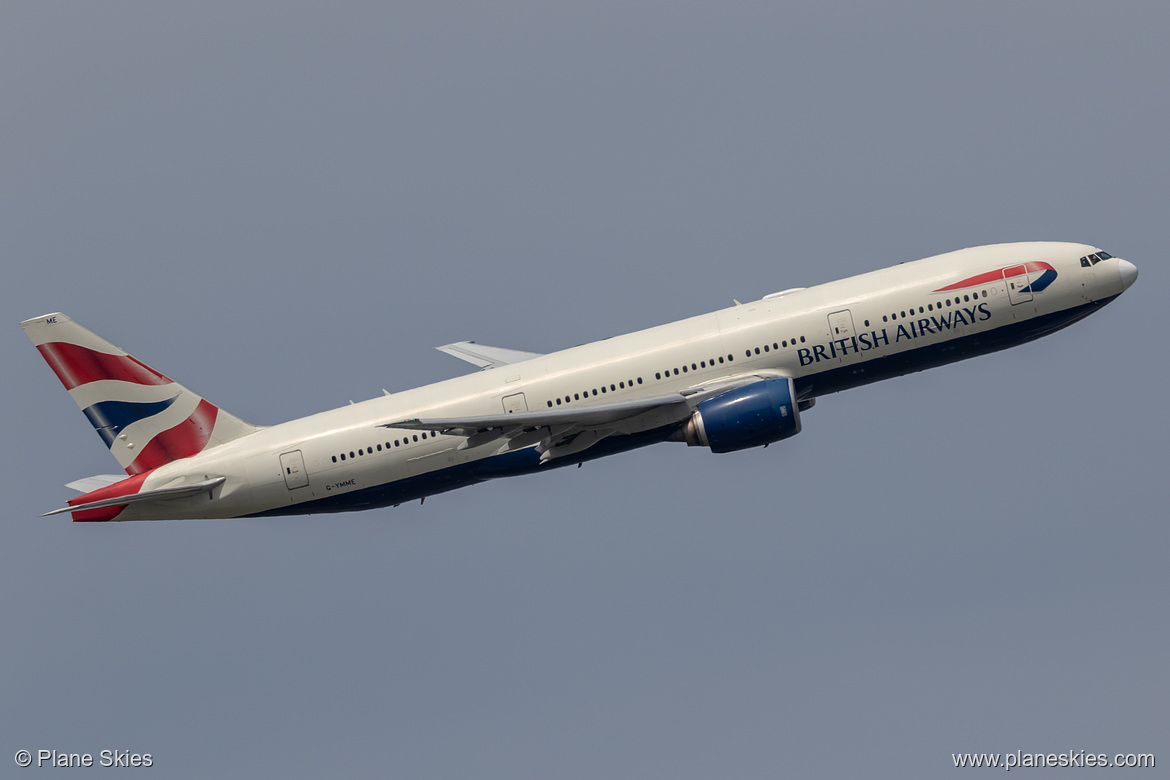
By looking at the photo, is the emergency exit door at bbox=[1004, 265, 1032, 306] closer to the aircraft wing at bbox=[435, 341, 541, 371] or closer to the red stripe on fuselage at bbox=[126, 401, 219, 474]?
the aircraft wing at bbox=[435, 341, 541, 371]

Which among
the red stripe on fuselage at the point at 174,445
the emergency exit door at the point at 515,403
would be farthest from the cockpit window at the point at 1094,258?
the red stripe on fuselage at the point at 174,445

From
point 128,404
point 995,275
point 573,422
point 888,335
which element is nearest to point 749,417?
point 888,335

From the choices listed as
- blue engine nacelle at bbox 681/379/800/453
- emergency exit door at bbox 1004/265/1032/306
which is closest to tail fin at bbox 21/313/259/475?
blue engine nacelle at bbox 681/379/800/453

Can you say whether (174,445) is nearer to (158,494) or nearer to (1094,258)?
(158,494)

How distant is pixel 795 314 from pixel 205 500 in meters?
27.2

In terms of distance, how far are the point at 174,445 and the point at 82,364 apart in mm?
5393

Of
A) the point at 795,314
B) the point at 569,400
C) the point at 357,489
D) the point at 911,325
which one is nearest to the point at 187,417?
the point at 357,489

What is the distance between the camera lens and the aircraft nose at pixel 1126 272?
52.9 meters

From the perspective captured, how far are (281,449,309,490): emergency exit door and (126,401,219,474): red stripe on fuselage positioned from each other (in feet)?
13.8

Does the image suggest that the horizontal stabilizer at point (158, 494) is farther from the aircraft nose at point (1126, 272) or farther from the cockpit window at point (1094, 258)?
the aircraft nose at point (1126, 272)

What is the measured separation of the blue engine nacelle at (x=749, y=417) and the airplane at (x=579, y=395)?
0.06 meters

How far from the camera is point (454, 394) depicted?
5491 centimetres

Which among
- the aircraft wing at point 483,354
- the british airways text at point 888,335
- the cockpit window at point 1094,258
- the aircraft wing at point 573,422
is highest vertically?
the aircraft wing at point 483,354

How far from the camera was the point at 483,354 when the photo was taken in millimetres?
63094
